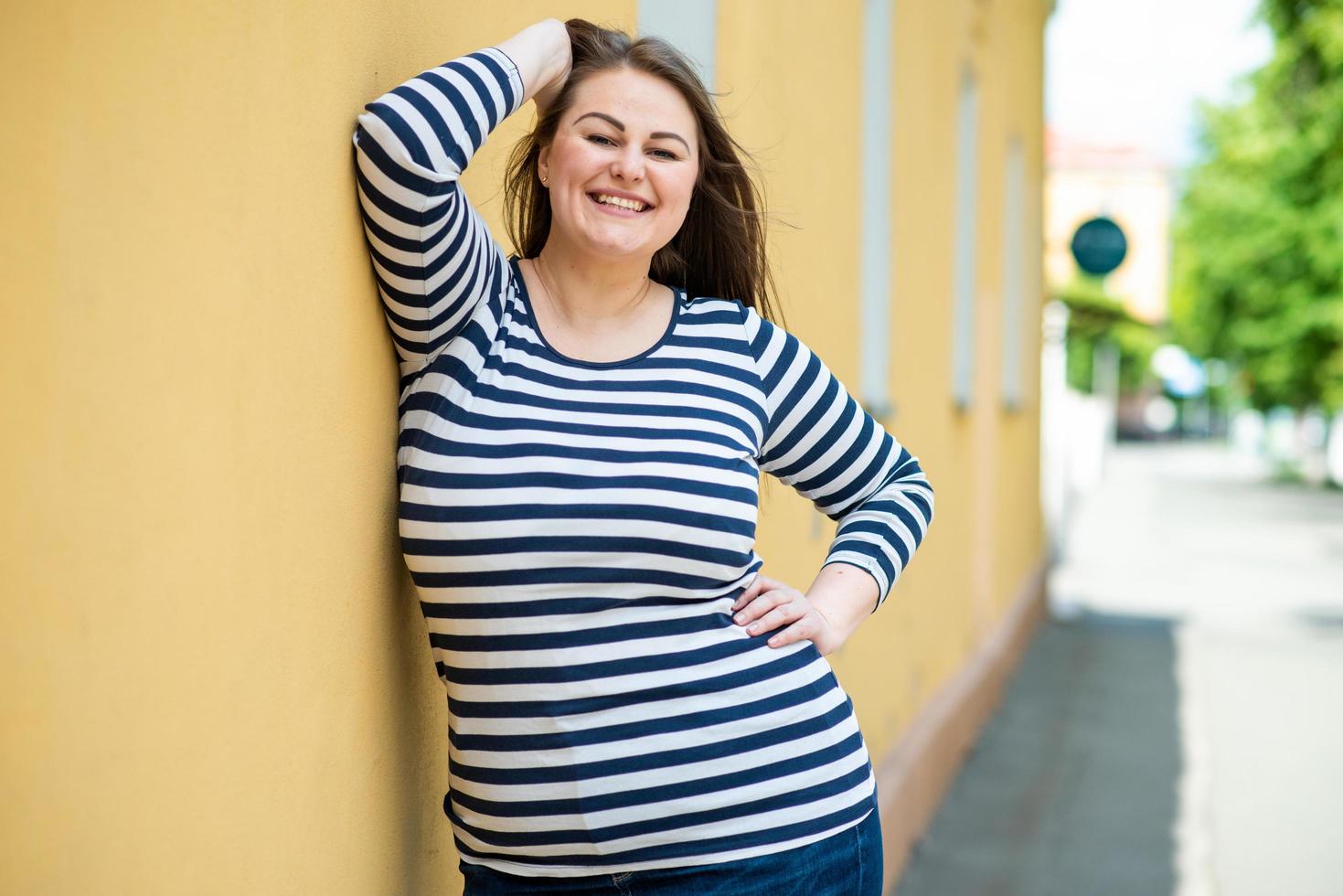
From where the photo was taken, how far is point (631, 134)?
2.17m

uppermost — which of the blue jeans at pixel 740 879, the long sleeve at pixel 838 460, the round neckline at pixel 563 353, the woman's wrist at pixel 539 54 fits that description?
the woman's wrist at pixel 539 54

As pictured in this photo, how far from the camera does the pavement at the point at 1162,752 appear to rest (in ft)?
19.3

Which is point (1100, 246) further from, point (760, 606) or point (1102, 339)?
point (1102, 339)

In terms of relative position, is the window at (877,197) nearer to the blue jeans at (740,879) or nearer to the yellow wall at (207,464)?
the yellow wall at (207,464)

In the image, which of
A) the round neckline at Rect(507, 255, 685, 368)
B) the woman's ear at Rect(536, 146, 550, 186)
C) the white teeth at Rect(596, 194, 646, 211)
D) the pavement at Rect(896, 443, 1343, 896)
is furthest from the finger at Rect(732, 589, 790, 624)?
the pavement at Rect(896, 443, 1343, 896)

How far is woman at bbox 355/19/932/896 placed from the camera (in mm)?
1927

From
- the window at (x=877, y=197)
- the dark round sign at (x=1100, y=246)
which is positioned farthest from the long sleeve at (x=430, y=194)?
the dark round sign at (x=1100, y=246)

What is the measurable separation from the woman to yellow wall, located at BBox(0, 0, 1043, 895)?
119 millimetres

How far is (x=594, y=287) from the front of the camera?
218 cm

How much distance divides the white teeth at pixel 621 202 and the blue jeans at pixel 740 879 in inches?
35.1

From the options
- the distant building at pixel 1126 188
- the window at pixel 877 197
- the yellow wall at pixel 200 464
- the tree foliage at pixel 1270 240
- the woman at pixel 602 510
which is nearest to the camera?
the yellow wall at pixel 200 464

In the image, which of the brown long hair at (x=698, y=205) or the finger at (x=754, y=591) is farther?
the brown long hair at (x=698, y=205)

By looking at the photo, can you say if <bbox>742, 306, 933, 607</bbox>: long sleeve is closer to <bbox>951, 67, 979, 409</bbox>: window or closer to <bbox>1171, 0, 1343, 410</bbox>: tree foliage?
<bbox>951, 67, 979, 409</bbox>: window

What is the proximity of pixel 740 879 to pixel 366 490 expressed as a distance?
0.71 metres
